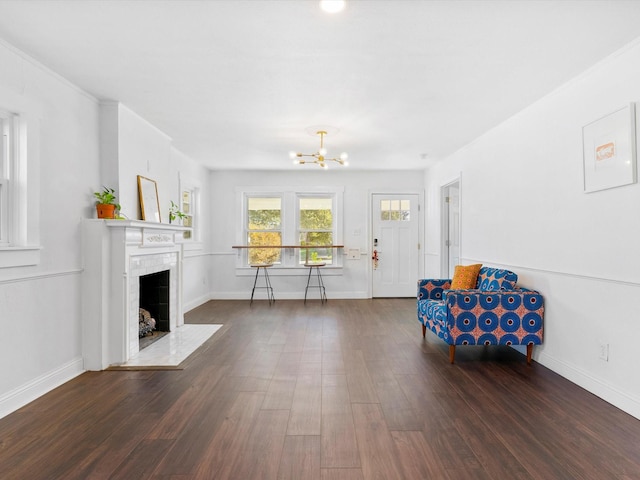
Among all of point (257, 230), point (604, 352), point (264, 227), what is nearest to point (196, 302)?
point (257, 230)

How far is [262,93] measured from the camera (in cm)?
357

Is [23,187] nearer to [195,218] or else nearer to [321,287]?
[195,218]

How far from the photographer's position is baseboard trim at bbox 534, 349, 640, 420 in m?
2.62

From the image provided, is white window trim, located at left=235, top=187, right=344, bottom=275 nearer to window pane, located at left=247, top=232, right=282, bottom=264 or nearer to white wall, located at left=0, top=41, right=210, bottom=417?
window pane, located at left=247, top=232, right=282, bottom=264

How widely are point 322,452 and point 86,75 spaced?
3272mm

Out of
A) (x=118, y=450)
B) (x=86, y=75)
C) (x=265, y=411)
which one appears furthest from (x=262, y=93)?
(x=118, y=450)

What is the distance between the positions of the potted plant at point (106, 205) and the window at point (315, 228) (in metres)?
4.09

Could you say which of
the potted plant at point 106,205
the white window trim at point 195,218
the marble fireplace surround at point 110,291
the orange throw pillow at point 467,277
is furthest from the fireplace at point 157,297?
the orange throw pillow at point 467,277

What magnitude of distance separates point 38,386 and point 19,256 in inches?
38.3

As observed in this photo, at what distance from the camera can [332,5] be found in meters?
2.21

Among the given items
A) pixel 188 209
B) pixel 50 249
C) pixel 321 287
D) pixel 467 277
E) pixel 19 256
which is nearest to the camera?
pixel 19 256

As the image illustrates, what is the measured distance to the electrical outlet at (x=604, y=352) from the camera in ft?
9.43

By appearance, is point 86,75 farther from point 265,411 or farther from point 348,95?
point 265,411

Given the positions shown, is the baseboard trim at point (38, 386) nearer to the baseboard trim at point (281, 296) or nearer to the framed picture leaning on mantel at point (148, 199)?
the framed picture leaning on mantel at point (148, 199)
